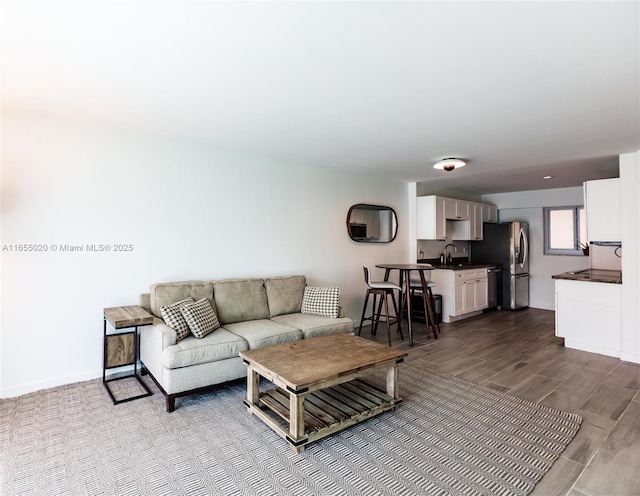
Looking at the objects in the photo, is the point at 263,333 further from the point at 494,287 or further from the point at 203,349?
the point at 494,287

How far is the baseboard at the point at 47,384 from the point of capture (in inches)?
112

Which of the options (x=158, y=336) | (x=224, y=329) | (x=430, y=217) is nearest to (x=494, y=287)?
(x=430, y=217)

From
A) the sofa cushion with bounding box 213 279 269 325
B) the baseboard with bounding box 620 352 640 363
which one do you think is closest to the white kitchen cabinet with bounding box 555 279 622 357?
the baseboard with bounding box 620 352 640 363

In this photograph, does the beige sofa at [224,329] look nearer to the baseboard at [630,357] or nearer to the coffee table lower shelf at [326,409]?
the coffee table lower shelf at [326,409]

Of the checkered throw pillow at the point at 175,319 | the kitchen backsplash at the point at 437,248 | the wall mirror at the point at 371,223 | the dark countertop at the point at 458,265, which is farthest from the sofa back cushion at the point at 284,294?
the kitchen backsplash at the point at 437,248

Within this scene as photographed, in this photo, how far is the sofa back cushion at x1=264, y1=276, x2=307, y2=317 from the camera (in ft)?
12.9

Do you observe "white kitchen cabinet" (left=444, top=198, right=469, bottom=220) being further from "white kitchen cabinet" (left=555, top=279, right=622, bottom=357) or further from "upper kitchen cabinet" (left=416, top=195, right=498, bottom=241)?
"white kitchen cabinet" (left=555, top=279, right=622, bottom=357)

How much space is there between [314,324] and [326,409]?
1.10 m

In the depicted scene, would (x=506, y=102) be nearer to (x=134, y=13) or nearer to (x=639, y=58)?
(x=639, y=58)

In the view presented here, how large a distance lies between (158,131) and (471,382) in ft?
12.6

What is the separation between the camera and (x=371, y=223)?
5.53m

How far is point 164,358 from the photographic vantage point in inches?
107

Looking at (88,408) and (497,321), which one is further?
(497,321)

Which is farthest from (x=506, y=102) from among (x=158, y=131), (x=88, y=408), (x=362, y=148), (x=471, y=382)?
(x=88, y=408)
